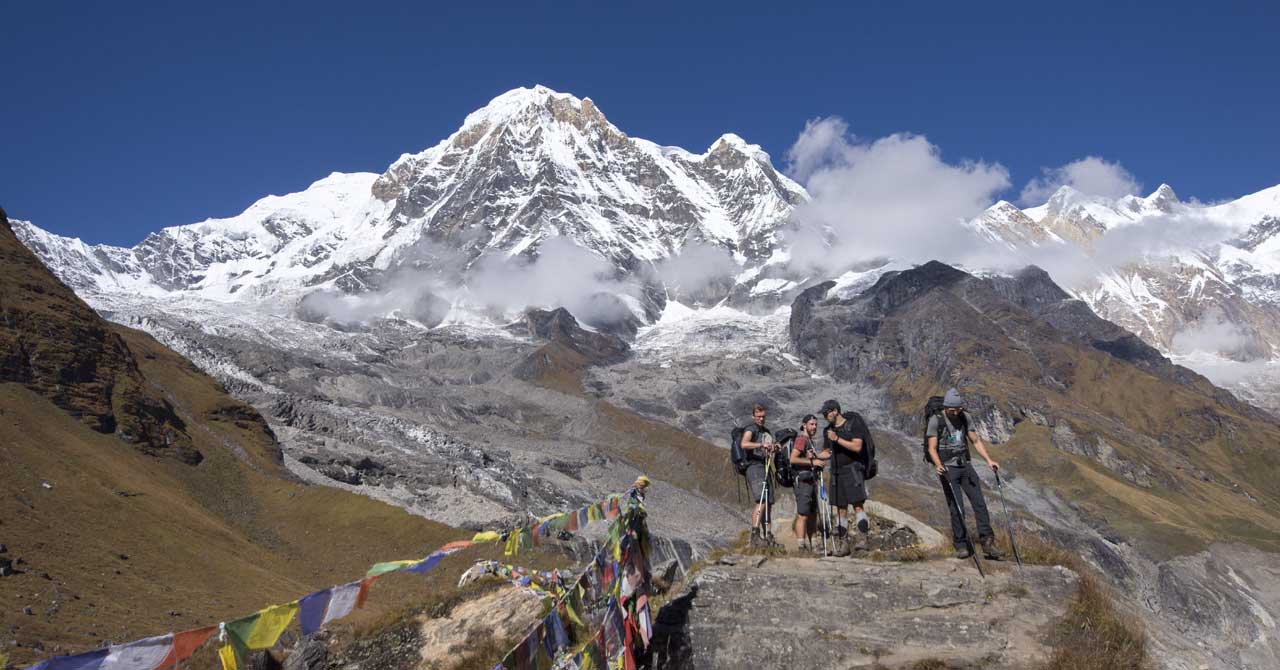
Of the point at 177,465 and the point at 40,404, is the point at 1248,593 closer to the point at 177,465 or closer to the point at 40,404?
the point at 177,465

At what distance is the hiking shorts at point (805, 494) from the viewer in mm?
14398

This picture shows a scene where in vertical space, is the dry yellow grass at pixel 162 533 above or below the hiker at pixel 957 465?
below

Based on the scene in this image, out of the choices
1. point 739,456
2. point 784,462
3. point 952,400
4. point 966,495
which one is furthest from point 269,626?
point 952,400

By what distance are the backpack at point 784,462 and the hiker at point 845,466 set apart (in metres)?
0.80

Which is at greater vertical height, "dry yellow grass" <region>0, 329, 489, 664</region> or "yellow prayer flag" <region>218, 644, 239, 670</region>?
"yellow prayer flag" <region>218, 644, 239, 670</region>

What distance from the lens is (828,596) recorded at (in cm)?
1277

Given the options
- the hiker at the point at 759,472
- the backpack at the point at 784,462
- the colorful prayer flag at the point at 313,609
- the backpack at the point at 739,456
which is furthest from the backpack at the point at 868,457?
the colorful prayer flag at the point at 313,609

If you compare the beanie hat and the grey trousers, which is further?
the beanie hat

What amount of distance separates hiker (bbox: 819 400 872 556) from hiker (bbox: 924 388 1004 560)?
1.22 meters

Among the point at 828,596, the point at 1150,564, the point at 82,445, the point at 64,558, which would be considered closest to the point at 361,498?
the point at 82,445

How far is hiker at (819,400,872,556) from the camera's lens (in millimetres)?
13977

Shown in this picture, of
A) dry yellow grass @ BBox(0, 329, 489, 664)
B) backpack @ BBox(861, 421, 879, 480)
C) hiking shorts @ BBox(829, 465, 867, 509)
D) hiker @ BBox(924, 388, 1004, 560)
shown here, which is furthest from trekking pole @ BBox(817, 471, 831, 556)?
dry yellow grass @ BBox(0, 329, 489, 664)

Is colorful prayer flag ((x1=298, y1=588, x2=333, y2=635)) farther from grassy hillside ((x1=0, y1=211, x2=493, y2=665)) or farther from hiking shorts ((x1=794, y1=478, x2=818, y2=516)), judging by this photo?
grassy hillside ((x1=0, y1=211, x2=493, y2=665))

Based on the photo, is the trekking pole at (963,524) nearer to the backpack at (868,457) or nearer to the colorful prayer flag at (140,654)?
the backpack at (868,457)
